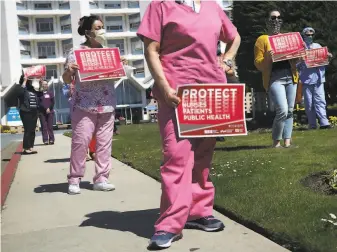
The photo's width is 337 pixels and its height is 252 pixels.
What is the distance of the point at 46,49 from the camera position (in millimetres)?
64938

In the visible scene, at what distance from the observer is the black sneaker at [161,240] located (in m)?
3.28

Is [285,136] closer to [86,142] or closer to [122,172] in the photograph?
[122,172]

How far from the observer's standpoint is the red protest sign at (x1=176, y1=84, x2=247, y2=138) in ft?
11.1

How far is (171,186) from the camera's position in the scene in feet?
11.1

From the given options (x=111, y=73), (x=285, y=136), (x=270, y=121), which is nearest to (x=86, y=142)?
(x=111, y=73)

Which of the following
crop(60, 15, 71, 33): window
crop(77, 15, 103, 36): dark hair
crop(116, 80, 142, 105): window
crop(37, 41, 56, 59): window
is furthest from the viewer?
crop(37, 41, 56, 59): window

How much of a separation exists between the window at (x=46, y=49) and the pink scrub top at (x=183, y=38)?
2491 inches

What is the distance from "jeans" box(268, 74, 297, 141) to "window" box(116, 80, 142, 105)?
172ft

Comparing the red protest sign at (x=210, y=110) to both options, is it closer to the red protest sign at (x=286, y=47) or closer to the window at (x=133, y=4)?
the red protest sign at (x=286, y=47)

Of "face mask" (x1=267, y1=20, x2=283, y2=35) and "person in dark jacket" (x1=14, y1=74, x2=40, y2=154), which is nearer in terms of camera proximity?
"face mask" (x1=267, y1=20, x2=283, y2=35)

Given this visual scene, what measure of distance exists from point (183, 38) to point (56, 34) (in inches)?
2515

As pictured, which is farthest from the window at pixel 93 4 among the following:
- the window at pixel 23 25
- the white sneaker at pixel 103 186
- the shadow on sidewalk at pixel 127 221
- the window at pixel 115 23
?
the shadow on sidewalk at pixel 127 221

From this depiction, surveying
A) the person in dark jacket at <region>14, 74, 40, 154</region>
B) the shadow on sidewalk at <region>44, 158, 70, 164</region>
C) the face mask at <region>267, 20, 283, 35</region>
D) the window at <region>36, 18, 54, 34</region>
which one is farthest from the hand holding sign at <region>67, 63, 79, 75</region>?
the window at <region>36, 18, 54, 34</region>

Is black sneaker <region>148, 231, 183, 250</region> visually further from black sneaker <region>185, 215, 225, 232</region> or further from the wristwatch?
the wristwatch
